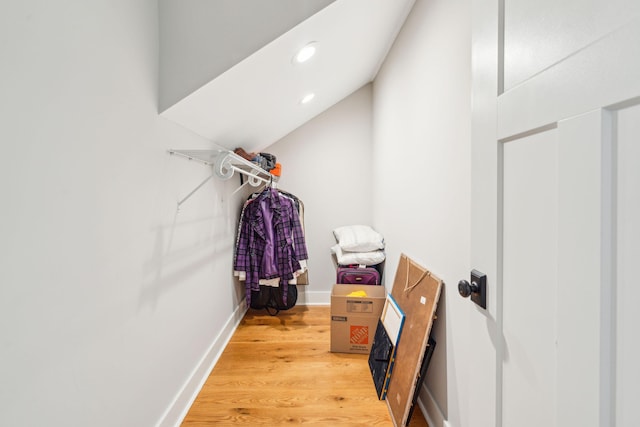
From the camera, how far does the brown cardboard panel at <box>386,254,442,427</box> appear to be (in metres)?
1.43

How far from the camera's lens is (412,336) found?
1568 mm

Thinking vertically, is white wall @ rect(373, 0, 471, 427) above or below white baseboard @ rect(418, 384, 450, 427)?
above

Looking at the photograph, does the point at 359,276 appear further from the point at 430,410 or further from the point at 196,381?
the point at 196,381

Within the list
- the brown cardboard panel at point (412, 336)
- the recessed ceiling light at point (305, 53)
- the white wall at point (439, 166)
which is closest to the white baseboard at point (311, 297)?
the white wall at point (439, 166)

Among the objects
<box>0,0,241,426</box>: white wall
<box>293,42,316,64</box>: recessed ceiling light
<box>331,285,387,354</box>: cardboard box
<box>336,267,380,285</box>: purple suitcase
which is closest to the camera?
<box>0,0,241,426</box>: white wall

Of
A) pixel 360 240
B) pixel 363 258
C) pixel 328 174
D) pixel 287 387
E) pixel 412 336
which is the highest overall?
pixel 328 174

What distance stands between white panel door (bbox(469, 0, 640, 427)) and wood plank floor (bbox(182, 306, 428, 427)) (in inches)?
41.4

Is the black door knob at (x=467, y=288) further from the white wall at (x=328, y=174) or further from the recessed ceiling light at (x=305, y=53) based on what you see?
the white wall at (x=328, y=174)

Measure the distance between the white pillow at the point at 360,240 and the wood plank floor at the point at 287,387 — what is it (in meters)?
0.81

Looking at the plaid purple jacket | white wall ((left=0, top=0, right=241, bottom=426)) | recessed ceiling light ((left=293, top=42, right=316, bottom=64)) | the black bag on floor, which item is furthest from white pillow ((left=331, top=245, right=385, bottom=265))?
recessed ceiling light ((left=293, top=42, right=316, bottom=64))

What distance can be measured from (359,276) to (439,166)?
1.47 m

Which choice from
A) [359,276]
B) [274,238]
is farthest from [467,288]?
[274,238]

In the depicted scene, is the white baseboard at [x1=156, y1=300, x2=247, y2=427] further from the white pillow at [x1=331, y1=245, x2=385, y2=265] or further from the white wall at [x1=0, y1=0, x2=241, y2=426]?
the white pillow at [x1=331, y1=245, x2=385, y2=265]

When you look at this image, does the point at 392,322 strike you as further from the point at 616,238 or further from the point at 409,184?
the point at 616,238
